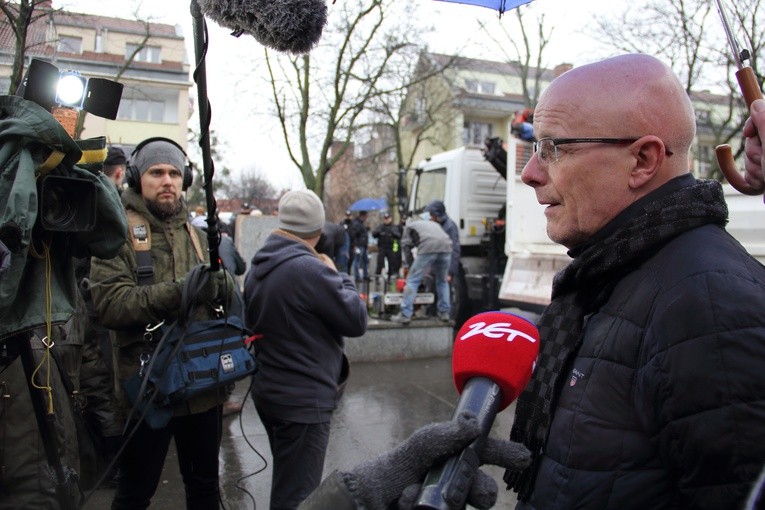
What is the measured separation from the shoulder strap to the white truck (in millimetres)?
5101

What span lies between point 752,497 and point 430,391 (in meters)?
5.50

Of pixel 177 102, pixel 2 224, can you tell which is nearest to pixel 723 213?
pixel 2 224

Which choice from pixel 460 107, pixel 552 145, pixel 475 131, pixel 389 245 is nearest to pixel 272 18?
pixel 552 145

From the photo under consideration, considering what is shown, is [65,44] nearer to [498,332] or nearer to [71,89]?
[71,89]

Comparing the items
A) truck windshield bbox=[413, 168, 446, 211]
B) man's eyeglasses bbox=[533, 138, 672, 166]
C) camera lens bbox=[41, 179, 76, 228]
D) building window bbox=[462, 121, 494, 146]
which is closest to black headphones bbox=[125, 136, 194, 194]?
camera lens bbox=[41, 179, 76, 228]

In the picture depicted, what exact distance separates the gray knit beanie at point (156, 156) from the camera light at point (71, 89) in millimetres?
859

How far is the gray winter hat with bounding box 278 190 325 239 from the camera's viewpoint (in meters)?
3.13

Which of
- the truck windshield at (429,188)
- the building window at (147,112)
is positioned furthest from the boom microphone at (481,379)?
the building window at (147,112)

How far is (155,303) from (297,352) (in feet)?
2.28

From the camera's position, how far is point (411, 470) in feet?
3.12

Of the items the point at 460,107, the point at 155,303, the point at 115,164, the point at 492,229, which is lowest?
the point at 155,303

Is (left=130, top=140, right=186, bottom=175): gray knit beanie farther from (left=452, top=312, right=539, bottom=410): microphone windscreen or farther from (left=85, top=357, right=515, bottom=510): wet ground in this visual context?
(left=452, top=312, right=539, bottom=410): microphone windscreen

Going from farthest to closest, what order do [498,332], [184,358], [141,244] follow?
1. [141,244]
2. [184,358]
3. [498,332]

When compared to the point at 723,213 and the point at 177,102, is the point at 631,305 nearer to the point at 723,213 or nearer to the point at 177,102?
the point at 723,213
